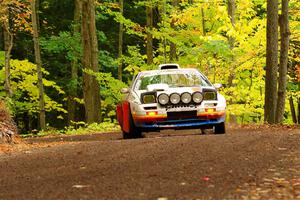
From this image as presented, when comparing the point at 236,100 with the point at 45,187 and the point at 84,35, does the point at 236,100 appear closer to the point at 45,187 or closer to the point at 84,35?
the point at 84,35

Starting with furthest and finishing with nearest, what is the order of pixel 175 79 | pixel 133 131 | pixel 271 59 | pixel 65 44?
pixel 65 44
pixel 271 59
pixel 175 79
pixel 133 131

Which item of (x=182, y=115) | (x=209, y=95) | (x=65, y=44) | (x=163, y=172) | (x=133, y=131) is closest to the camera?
(x=163, y=172)

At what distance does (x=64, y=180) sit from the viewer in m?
5.52

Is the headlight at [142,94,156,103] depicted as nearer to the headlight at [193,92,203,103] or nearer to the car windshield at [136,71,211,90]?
the headlight at [193,92,203,103]

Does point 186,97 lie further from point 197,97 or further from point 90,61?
point 90,61

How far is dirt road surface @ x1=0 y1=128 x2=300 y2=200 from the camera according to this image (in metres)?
4.83

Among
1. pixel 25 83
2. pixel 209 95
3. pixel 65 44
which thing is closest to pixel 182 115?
pixel 209 95

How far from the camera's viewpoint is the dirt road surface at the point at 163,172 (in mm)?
4832

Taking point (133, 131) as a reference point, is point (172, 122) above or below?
above

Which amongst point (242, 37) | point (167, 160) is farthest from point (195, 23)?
point (167, 160)

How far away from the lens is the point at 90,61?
72.4ft

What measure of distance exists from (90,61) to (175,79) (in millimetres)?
10907

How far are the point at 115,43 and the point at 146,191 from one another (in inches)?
1222

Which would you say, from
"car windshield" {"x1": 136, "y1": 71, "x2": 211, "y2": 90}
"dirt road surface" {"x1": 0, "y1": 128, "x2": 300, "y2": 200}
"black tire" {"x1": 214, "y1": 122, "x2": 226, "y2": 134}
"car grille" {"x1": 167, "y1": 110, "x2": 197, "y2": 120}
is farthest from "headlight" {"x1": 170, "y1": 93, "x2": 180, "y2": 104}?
"dirt road surface" {"x1": 0, "y1": 128, "x2": 300, "y2": 200}
